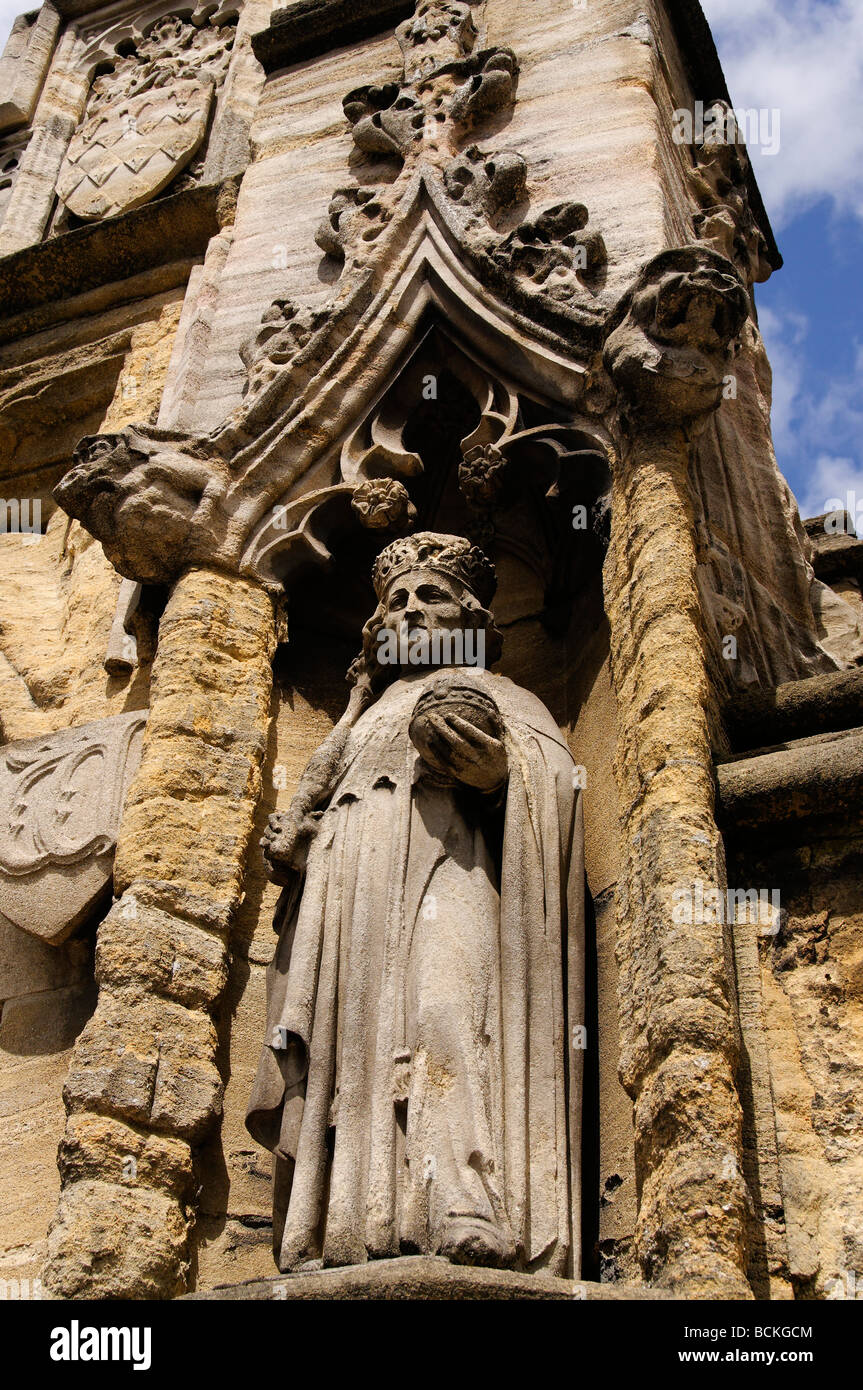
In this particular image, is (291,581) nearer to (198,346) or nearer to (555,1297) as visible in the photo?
(198,346)

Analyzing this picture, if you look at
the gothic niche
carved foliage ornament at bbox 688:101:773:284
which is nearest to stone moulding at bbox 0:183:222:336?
carved foliage ornament at bbox 688:101:773:284

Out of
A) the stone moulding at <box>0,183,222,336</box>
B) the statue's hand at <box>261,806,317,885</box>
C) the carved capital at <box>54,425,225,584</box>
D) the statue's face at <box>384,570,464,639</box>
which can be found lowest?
the statue's hand at <box>261,806,317,885</box>

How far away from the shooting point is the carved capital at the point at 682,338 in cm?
495

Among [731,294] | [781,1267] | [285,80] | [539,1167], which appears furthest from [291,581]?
[285,80]

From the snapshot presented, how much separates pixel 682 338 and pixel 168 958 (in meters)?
2.51

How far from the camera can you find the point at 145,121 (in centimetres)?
985

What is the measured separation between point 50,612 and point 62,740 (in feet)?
6.43

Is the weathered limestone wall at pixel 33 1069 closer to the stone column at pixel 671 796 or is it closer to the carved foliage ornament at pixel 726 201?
the stone column at pixel 671 796

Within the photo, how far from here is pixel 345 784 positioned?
452 cm

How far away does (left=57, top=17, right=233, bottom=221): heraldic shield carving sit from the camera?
9461mm

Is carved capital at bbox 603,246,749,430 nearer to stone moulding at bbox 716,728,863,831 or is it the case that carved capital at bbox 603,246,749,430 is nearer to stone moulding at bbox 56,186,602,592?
stone moulding at bbox 56,186,602,592

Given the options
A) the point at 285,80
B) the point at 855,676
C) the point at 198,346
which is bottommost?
the point at 855,676

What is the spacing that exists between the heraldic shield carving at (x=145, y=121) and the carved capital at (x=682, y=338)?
17.0ft

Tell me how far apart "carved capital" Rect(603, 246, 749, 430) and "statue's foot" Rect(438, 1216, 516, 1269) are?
2.73 meters
